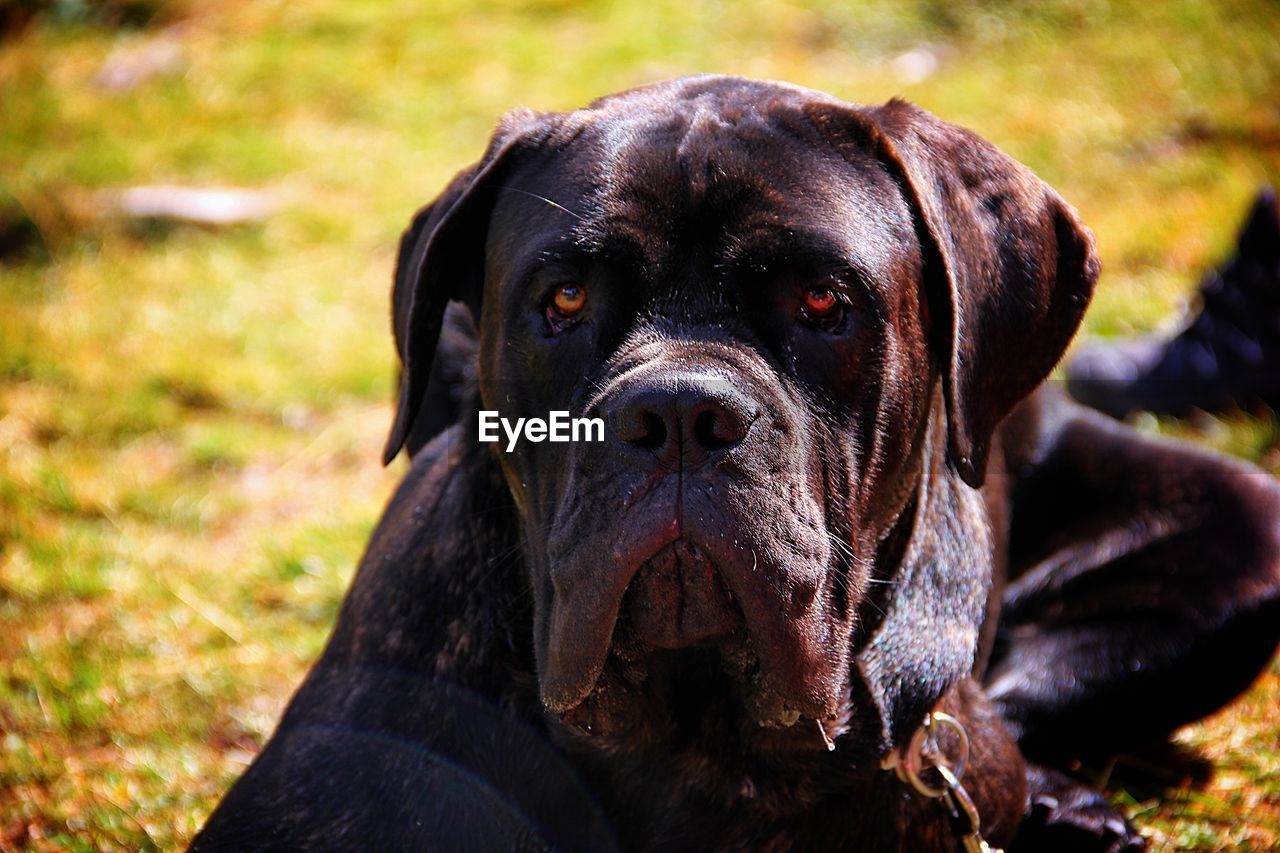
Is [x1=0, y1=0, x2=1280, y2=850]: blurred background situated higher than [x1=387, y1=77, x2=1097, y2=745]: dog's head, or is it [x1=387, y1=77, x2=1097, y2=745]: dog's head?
[x1=387, y1=77, x2=1097, y2=745]: dog's head

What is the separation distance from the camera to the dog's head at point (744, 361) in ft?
7.38

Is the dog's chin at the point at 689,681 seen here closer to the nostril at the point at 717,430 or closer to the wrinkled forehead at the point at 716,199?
the nostril at the point at 717,430

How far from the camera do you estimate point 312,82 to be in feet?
29.9

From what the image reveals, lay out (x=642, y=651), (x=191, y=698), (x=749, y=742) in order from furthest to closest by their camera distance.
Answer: (x=191, y=698)
(x=749, y=742)
(x=642, y=651)

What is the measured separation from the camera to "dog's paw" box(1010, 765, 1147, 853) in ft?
10.3

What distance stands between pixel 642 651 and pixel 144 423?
3822 mm

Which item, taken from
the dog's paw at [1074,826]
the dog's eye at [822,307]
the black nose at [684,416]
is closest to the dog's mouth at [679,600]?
the black nose at [684,416]

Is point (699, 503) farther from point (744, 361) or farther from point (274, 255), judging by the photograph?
point (274, 255)

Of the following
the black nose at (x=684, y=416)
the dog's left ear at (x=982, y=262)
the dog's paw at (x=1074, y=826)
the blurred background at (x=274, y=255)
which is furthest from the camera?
the blurred background at (x=274, y=255)

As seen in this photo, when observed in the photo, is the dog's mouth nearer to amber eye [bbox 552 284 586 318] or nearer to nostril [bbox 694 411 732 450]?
nostril [bbox 694 411 732 450]

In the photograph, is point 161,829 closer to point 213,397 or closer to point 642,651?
point 642,651

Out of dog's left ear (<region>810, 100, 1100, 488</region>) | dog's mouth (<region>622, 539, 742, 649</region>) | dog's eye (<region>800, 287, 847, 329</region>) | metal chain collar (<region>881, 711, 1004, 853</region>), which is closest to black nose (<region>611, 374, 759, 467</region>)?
dog's mouth (<region>622, 539, 742, 649</region>)

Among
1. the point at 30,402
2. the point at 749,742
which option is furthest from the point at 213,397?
the point at 749,742

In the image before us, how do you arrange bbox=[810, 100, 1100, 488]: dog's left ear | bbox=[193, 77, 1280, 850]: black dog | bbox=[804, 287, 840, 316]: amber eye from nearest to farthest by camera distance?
1. bbox=[193, 77, 1280, 850]: black dog
2. bbox=[804, 287, 840, 316]: amber eye
3. bbox=[810, 100, 1100, 488]: dog's left ear
